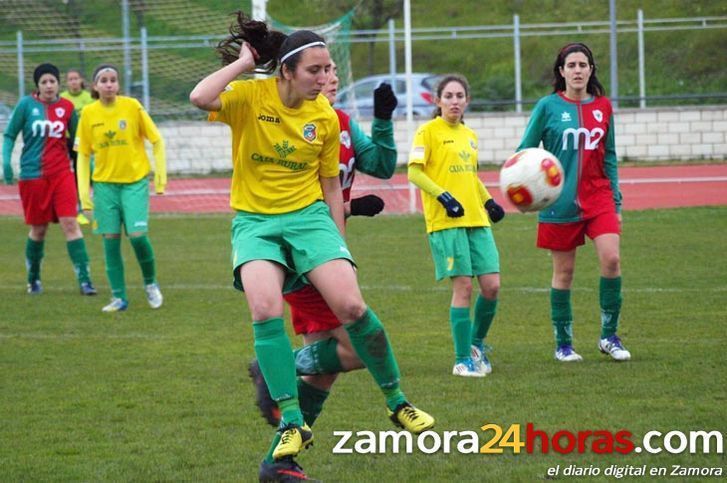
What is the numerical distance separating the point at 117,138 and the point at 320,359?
19.2ft

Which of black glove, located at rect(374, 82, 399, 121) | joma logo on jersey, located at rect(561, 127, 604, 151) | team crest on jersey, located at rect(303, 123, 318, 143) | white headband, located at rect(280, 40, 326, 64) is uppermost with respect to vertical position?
white headband, located at rect(280, 40, 326, 64)

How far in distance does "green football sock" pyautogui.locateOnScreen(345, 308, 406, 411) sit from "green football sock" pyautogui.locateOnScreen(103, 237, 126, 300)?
602 centimetres

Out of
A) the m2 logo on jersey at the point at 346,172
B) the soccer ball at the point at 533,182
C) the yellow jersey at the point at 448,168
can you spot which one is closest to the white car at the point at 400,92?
the yellow jersey at the point at 448,168

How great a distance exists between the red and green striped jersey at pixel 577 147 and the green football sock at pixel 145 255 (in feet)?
14.0

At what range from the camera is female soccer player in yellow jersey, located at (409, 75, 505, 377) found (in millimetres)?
7699

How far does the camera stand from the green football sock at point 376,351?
5164 mm

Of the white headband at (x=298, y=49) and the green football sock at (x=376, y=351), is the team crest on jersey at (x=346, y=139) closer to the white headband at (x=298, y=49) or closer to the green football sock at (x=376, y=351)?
the white headband at (x=298, y=49)

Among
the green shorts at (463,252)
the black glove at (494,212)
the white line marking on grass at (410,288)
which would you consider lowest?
the white line marking on grass at (410,288)

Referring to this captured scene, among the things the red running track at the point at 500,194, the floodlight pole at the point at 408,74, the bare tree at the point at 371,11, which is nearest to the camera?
the floodlight pole at the point at 408,74

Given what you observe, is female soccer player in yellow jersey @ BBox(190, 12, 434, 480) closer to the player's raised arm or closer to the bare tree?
the player's raised arm

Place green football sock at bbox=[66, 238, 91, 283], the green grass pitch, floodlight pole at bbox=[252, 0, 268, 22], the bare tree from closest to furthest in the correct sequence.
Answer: the green grass pitch < green football sock at bbox=[66, 238, 91, 283] < floodlight pole at bbox=[252, 0, 268, 22] < the bare tree

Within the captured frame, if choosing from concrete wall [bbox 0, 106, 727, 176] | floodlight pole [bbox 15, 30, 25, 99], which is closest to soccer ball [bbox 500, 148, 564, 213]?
concrete wall [bbox 0, 106, 727, 176]

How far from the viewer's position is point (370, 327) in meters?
5.17

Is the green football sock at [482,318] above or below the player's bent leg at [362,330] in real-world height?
below
